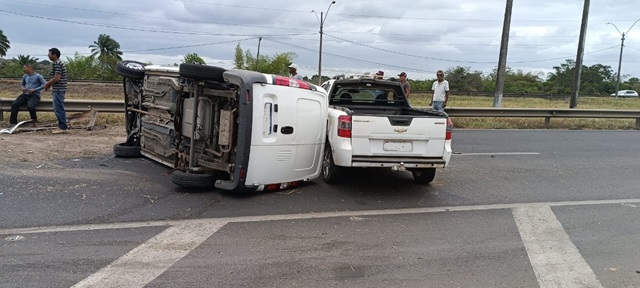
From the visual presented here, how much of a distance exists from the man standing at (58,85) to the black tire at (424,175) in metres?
7.59

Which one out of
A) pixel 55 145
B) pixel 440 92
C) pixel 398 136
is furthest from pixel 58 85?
pixel 440 92

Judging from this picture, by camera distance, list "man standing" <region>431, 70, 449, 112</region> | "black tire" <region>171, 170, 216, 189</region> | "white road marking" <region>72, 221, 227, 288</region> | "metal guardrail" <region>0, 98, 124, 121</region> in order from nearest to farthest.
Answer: "white road marking" <region>72, 221, 227, 288</region> → "black tire" <region>171, 170, 216, 189</region> → "metal guardrail" <region>0, 98, 124, 121</region> → "man standing" <region>431, 70, 449, 112</region>

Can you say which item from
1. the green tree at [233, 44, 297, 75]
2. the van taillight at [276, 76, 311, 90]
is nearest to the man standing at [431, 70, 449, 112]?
the van taillight at [276, 76, 311, 90]

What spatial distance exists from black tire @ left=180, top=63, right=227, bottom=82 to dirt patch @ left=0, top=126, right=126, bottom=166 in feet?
10.6

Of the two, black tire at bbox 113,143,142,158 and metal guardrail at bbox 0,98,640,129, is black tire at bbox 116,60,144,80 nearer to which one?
black tire at bbox 113,143,142,158

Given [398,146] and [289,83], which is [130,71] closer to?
[289,83]

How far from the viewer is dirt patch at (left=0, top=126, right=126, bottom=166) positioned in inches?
322

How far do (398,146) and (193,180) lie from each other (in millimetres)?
2741

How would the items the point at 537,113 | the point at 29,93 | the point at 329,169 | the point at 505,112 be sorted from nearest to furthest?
the point at 329,169 < the point at 29,93 < the point at 505,112 < the point at 537,113

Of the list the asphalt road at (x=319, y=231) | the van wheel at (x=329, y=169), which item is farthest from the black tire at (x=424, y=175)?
the van wheel at (x=329, y=169)

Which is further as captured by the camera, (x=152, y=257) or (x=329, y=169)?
(x=329, y=169)

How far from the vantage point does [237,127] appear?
6285mm

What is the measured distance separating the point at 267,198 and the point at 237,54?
4829 centimetres

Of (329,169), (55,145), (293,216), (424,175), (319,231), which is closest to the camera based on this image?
(319,231)
